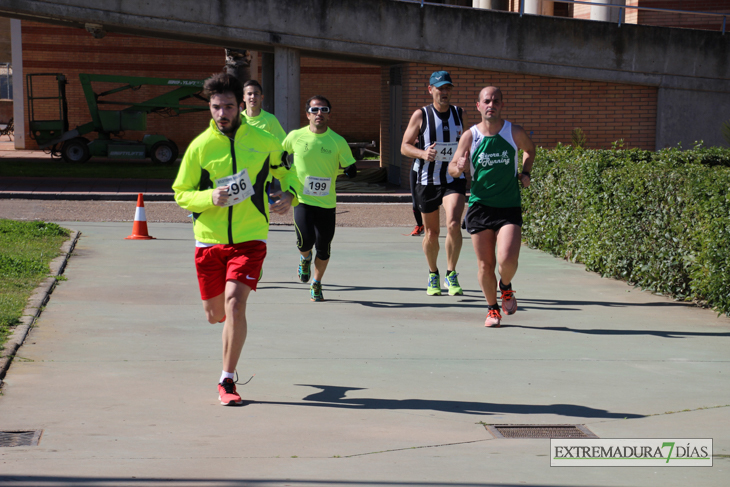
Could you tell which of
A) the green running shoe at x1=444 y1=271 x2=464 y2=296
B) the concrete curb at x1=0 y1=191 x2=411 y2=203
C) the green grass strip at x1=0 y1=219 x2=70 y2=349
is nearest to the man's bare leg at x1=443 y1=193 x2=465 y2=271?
the green running shoe at x1=444 y1=271 x2=464 y2=296

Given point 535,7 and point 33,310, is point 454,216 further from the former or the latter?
point 535,7

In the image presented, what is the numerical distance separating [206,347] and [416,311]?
2.24 meters

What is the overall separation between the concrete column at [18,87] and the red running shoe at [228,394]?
31.6m

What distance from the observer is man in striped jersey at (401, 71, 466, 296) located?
870cm

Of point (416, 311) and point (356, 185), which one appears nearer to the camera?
point (416, 311)

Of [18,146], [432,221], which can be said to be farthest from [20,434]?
[18,146]

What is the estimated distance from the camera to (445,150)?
28.8 ft

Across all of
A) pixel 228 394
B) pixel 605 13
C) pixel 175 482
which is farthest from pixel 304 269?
pixel 605 13

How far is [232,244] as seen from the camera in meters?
5.42

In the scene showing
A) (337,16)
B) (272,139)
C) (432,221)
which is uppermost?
(337,16)

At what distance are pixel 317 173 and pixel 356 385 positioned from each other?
308 cm

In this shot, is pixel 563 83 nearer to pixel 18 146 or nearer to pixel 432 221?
pixel 432 221

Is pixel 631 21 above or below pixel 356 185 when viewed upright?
above

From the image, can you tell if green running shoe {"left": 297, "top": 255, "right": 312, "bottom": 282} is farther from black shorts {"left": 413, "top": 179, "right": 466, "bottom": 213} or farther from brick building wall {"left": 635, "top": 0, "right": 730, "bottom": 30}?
brick building wall {"left": 635, "top": 0, "right": 730, "bottom": 30}
